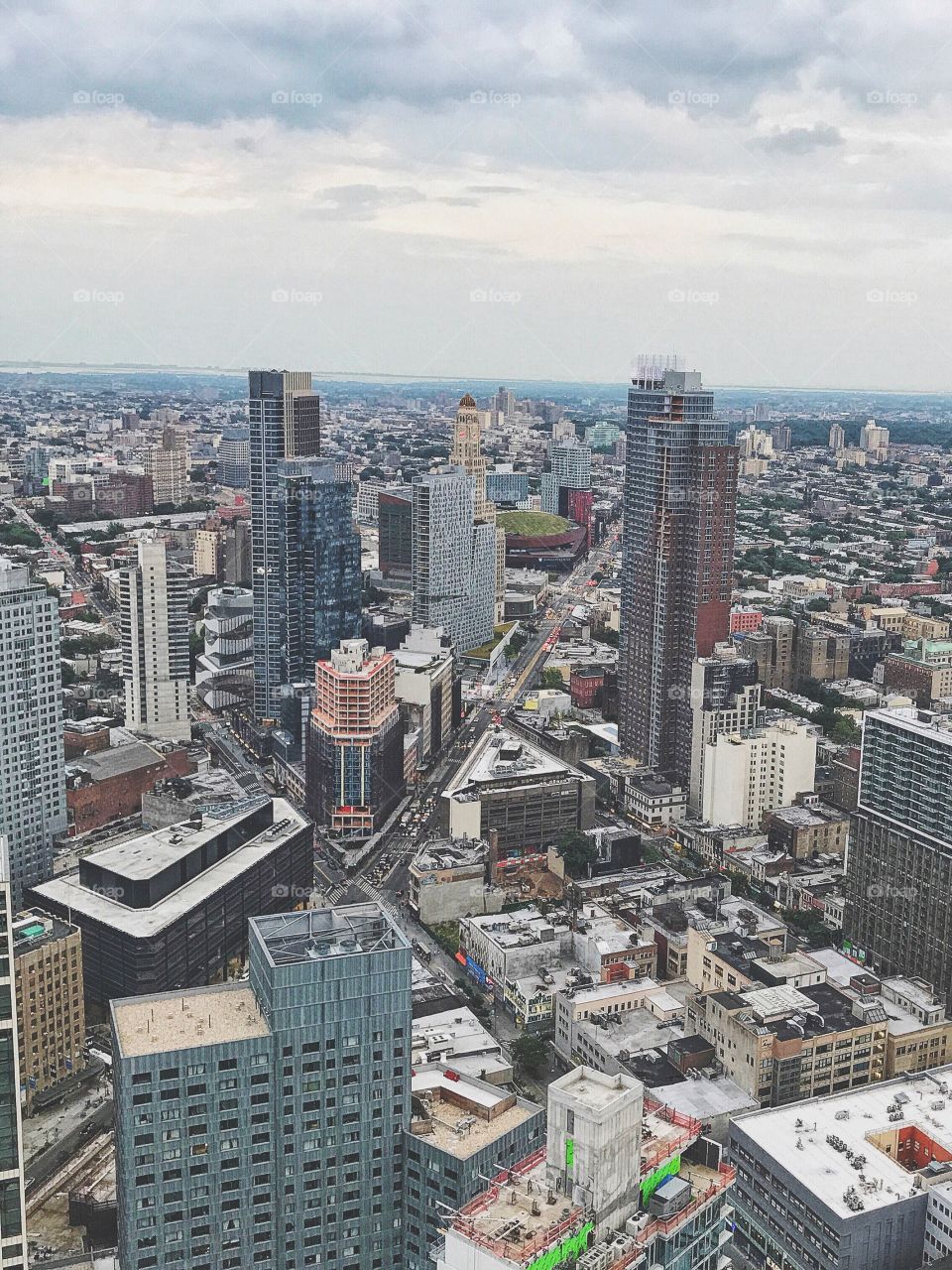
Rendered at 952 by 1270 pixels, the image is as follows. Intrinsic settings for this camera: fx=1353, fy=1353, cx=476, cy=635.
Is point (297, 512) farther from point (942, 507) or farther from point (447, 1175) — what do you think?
point (942, 507)

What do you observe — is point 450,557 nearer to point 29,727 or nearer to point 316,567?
point 316,567

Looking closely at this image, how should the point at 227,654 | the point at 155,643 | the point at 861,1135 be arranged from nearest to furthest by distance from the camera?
the point at 861,1135, the point at 155,643, the point at 227,654

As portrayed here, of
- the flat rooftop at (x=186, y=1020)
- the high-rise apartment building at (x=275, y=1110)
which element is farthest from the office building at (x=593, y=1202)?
the flat rooftop at (x=186, y=1020)

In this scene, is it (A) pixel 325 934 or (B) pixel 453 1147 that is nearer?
(B) pixel 453 1147

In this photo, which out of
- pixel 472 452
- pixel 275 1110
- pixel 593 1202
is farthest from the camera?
pixel 472 452

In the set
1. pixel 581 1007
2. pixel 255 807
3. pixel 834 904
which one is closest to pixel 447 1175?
pixel 581 1007

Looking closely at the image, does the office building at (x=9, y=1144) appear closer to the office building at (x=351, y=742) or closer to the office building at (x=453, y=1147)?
the office building at (x=453, y=1147)

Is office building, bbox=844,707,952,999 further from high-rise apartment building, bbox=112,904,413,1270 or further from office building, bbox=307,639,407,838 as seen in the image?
high-rise apartment building, bbox=112,904,413,1270

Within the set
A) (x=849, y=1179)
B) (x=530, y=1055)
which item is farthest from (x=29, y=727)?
(x=849, y=1179)
